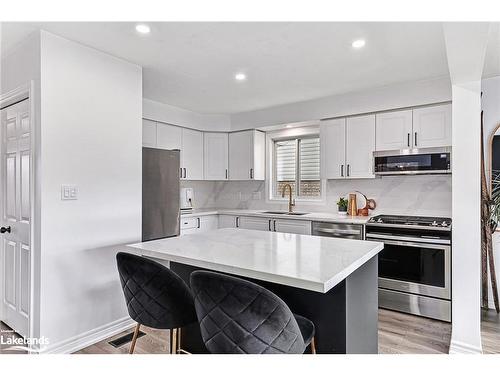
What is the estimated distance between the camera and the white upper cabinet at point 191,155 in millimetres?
4473

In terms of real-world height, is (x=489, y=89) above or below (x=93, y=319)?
above

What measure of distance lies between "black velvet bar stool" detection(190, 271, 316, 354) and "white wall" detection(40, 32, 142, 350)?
1.57 metres

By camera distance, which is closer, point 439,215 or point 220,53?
point 220,53

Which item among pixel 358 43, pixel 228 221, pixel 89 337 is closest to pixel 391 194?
pixel 358 43

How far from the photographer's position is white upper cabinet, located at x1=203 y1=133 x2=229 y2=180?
4.80m

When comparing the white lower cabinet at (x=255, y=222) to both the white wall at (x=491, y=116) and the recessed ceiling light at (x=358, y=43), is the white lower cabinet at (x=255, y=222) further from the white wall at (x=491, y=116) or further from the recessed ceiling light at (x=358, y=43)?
the white wall at (x=491, y=116)

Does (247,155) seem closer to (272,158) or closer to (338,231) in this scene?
(272,158)

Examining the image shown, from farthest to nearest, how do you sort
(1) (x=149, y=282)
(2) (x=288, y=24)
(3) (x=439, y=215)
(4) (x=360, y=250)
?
(3) (x=439, y=215) < (2) (x=288, y=24) < (4) (x=360, y=250) < (1) (x=149, y=282)

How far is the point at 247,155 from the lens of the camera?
183 inches

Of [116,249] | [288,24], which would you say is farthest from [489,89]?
[116,249]

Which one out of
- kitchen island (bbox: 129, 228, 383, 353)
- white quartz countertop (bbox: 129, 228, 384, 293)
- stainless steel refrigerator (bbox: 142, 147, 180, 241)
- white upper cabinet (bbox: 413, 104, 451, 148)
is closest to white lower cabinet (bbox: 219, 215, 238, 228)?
stainless steel refrigerator (bbox: 142, 147, 180, 241)
